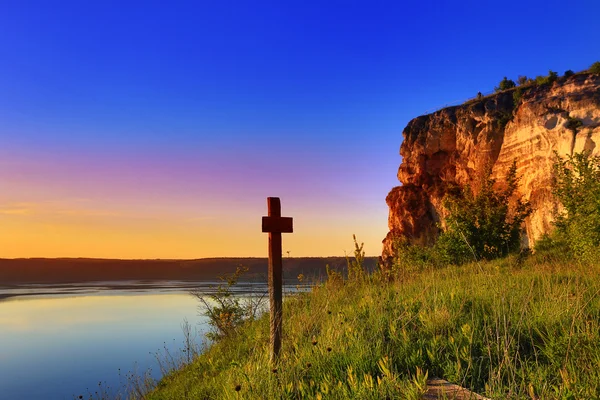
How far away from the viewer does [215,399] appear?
7160mm

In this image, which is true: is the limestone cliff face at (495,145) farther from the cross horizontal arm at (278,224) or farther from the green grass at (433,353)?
the cross horizontal arm at (278,224)

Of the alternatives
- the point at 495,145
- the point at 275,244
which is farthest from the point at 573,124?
the point at 275,244

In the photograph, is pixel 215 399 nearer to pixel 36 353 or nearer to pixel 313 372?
pixel 313 372

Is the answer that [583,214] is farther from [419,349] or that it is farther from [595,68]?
[595,68]

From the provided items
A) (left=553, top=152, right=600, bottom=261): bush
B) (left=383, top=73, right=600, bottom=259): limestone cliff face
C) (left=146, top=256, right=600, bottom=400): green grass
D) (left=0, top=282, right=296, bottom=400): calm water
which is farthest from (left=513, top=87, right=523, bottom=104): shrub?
(left=146, top=256, right=600, bottom=400): green grass

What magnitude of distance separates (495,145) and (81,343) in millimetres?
40700

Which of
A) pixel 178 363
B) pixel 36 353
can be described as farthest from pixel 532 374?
pixel 36 353

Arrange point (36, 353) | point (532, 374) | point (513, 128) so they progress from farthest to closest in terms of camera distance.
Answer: point (513, 128) → point (36, 353) → point (532, 374)

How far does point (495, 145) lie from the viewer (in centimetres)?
4481

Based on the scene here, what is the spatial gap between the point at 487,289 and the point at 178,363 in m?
8.38

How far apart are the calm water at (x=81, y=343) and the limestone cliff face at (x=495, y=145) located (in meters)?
19.9

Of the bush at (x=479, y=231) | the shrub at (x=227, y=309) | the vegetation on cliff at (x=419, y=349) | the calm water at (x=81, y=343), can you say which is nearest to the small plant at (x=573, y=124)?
the bush at (x=479, y=231)

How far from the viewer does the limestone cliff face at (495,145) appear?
3562cm

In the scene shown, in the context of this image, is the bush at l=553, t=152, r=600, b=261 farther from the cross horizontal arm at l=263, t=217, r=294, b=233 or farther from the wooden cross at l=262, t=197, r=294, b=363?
the wooden cross at l=262, t=197, r=294, b=363
